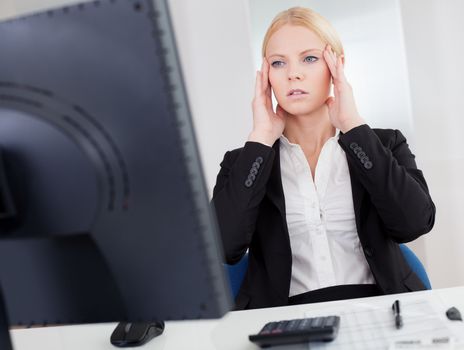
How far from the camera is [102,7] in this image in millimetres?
652

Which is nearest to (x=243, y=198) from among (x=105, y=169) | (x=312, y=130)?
(x=312, y=130)

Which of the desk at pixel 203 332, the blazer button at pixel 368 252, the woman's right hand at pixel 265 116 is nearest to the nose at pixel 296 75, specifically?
the woman's right hand at pixel 265 116

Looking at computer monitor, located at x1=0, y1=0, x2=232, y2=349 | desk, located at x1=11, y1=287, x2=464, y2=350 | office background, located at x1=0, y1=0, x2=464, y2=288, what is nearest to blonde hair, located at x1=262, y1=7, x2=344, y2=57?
desk, located at x1=11, y1=287, x2=464, y2=350

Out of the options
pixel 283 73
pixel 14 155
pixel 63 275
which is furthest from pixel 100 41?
pixel 283 73

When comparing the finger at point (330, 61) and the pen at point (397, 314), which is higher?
the finger at point (330, 61)

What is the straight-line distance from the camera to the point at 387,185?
1.48m

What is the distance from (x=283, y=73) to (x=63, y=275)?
1.12 metres

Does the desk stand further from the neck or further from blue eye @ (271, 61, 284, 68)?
blue eye @ (271, 61, 284, 68)

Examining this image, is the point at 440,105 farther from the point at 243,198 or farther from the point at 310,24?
the point at 243,198

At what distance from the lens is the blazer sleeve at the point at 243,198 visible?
1562mm

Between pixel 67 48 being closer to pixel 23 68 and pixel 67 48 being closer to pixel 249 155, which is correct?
pixel 23 68

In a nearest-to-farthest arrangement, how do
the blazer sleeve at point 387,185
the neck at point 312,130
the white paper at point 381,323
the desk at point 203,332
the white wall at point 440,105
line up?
the white paper at point 381,323
the desk at point 203,332
the blazer sleeve at point 387,185
the neck at point 312,130
the white wall at point 440,105

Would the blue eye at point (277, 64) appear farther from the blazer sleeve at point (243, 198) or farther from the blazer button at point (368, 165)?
the blazer button at point (368, 165)

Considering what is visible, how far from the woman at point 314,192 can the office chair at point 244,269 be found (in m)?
0.02
